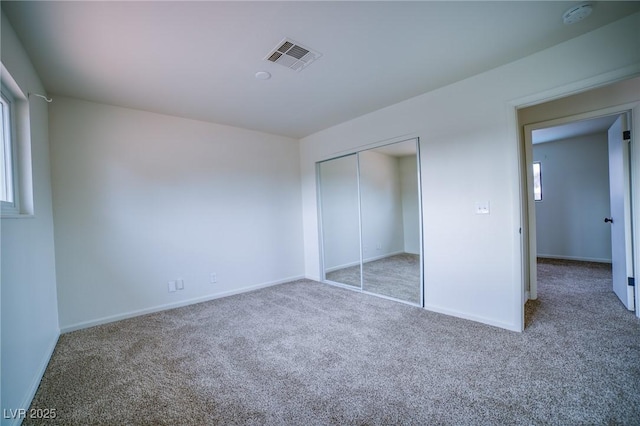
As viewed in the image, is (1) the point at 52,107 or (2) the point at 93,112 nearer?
(1) the point at 52,107

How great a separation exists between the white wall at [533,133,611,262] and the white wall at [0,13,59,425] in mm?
8200

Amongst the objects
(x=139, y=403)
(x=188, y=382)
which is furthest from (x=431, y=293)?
(x=139, y=403)

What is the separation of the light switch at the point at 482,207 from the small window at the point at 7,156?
13.1 ft

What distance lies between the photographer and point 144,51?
212 cm

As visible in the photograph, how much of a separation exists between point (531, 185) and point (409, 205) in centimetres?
167

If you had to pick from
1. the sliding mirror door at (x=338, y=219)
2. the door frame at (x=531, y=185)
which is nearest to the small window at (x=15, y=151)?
the sliding mirror door at (x=338, y=219)

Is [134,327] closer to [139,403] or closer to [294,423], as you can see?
[139,403]

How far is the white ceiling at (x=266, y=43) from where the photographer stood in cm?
175

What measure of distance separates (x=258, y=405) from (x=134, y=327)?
6.89ft

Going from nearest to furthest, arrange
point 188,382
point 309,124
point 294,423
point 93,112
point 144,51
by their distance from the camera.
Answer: point 294,423
point 188,382
point 144,51
point 93,112
point 309,124

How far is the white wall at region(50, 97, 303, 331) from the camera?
2914 mm

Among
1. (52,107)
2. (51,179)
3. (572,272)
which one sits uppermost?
(52,107)

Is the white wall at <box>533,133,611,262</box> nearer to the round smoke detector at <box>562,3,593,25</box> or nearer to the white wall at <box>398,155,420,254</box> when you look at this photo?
the white wall at <box>398,155,420,254</box>

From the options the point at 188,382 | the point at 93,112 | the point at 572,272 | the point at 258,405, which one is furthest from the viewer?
the point at 572,272
